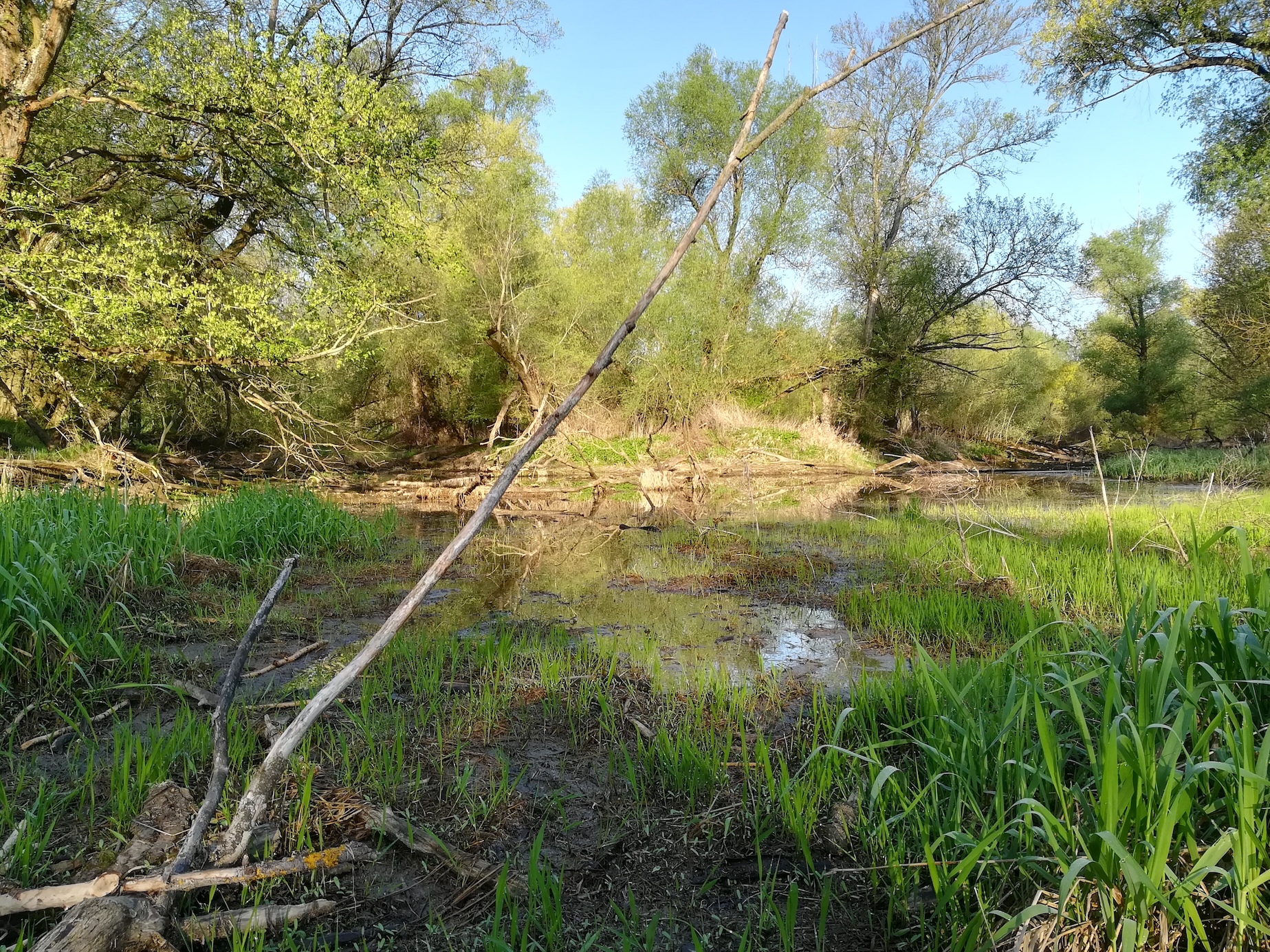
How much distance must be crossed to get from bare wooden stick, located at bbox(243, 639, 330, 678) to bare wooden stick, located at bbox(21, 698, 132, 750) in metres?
0.68

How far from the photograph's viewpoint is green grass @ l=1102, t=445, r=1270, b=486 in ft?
50.0

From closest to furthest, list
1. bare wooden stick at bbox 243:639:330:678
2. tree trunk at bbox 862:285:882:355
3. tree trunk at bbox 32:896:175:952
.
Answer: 1. tree trunk at bbox 32:896:175:952
2. bare wooden stick at bbox 243:639:330:678
3. tree trunk at bbox 862:285:882:355

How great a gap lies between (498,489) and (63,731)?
9.01ft

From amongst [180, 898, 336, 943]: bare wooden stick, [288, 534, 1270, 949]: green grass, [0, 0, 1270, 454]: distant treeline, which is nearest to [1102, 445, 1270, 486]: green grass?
[0, 0, 1270, 454]: distant treeline

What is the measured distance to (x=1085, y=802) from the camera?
1811mm

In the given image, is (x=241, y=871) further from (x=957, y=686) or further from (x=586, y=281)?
(x=586, y=281)

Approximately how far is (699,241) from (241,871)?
2616 cm

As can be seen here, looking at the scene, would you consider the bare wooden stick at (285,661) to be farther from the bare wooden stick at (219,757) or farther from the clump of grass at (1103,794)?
the clump of grass at (1103,794)

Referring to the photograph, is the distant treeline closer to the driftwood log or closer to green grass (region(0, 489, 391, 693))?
green grass (region(0, 489, 391, 693))

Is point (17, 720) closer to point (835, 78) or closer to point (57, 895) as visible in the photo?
point (57, 895)

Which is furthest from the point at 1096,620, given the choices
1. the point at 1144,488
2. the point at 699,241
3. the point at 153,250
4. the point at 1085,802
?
the point at 699,241

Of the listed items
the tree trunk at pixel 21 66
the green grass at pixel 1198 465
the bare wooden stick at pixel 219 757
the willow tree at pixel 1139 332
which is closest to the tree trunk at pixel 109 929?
the bare wooden stick at pixel 219 757

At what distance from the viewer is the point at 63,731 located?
2855mm

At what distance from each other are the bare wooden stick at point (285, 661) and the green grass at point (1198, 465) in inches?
678
